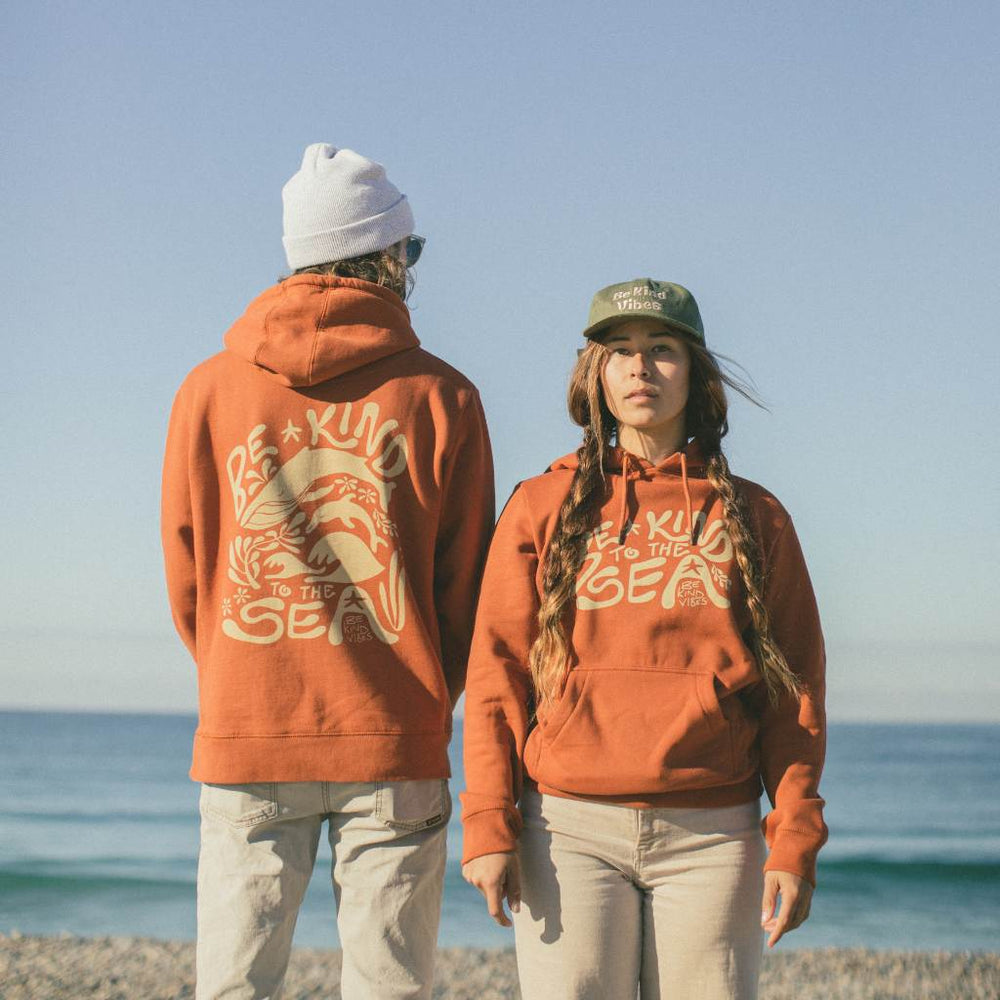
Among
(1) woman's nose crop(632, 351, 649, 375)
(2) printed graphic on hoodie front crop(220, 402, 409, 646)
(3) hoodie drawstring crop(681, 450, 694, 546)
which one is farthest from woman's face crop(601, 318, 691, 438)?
(2) printed graphic on hoodie front crop(220, 402, 409, 646)

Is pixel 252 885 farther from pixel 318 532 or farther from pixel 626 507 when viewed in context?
pixel 626 507

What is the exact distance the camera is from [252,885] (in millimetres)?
2434

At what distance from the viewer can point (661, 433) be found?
2643mm

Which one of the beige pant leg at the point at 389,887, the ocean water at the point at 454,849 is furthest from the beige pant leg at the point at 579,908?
the ocean water at the point at 454,849

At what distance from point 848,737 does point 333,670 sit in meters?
30.6

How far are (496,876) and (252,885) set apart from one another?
18.9 inches

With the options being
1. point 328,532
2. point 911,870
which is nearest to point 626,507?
point 328,532

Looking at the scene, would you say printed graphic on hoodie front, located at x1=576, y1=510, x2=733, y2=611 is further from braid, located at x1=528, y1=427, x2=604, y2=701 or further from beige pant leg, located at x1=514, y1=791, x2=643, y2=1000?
beige pant leg, located at x1=514, y1=791, x2=643, y2=1000

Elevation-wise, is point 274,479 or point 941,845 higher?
point 274,479

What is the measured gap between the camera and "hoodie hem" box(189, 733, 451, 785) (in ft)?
7.95

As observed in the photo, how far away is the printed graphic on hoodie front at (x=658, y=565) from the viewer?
7.95ft

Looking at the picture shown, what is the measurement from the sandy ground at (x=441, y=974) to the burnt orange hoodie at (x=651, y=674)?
264cm

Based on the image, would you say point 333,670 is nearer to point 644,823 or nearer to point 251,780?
point 251,780

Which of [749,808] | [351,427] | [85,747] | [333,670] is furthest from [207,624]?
[85,747]
